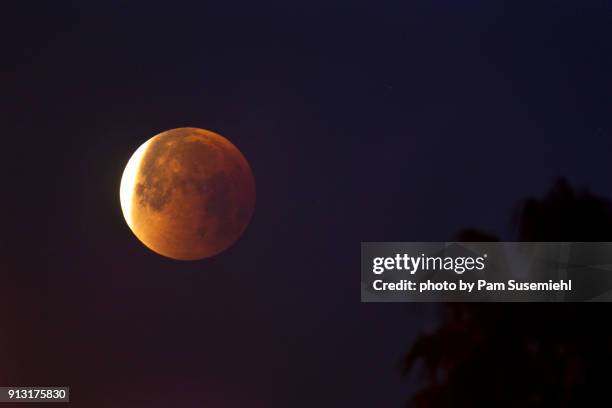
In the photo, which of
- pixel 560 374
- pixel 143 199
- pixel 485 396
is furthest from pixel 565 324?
pixel 143 199

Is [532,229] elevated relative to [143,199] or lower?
lower

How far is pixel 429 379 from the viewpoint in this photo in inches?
694

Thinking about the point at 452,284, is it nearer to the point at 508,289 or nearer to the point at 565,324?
the point at 508,289

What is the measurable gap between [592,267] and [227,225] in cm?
902

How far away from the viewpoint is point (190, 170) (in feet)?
70.8

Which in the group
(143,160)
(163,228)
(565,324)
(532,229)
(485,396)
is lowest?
(485,396)

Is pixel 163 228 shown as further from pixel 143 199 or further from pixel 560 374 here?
pixel 560 374

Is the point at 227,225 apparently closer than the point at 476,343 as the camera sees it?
No

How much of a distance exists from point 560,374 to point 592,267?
7.13 feet

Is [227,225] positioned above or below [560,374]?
above

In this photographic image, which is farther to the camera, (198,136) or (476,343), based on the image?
(198,136)

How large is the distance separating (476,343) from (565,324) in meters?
1.75

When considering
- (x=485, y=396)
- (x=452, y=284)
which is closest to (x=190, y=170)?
(x=452, y=284)

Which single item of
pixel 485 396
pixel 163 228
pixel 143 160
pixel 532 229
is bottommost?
pixel 485 396
